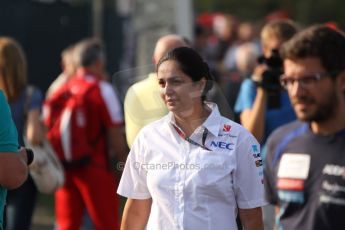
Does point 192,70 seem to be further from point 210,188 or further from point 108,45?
point 108,45

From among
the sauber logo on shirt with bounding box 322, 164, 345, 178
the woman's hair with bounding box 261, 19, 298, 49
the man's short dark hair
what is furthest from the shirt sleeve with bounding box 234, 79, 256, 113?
the sauber logo on shirt with bounding box 322, 164, 345, 178

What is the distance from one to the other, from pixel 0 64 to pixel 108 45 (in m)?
9.32

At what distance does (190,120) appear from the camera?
5191 millimetres

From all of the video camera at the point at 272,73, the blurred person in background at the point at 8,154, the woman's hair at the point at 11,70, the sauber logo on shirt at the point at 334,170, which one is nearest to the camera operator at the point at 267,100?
the video camera at the point at 272,73

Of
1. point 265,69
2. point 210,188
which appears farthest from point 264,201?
point 265,69

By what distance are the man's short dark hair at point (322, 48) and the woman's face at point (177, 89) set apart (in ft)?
1.55

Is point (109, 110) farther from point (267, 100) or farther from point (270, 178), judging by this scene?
point (270, 178)

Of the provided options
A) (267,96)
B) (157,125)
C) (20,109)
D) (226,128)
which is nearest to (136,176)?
(157,125)

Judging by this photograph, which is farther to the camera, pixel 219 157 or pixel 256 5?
pixel 256 5

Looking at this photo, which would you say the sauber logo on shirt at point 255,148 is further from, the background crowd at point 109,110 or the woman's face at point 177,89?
the woman's face at point 177,89

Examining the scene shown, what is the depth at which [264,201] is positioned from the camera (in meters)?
5.24

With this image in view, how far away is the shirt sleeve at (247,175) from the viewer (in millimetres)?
5086

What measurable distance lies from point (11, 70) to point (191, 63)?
2829 mm

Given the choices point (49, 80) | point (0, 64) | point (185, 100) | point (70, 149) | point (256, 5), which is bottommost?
point (256, 5)
